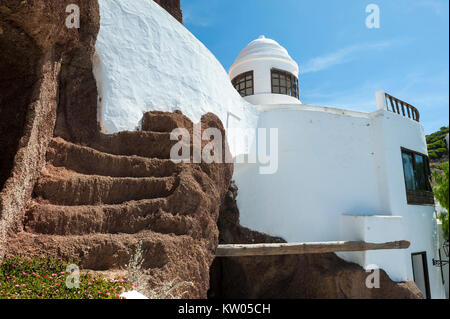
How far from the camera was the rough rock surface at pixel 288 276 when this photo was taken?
8391 millimetres

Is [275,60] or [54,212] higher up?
[275,60]

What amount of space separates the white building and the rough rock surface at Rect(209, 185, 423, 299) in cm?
39

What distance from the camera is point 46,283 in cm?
300

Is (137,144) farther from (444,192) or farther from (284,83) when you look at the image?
(444,192)

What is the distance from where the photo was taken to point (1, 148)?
147 inches

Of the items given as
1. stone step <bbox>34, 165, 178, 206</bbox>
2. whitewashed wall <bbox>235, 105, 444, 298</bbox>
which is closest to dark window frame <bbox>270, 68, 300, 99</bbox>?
whitewashed wall <bbox>235, 105, 444, 298</bbox>

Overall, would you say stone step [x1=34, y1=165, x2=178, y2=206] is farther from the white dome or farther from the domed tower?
the white dome

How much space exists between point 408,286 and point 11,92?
32.3 ft

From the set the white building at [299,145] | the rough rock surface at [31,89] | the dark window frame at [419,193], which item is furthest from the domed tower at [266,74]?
the rough rock surface at [31,89]

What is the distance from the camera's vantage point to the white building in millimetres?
5500

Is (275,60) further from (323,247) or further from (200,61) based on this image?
(323,247)
